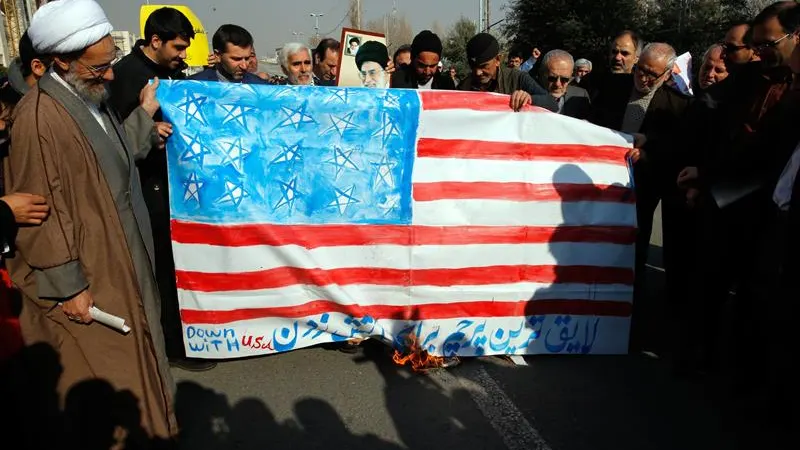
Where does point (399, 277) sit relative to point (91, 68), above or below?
below

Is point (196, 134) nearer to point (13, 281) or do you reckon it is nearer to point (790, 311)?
point (13, 281)

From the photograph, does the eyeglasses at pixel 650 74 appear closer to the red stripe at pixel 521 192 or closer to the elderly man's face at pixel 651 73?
the elderly man's face at pixel 651 73

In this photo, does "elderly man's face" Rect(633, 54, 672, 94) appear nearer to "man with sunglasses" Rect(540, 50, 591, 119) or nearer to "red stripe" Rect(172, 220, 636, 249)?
"man with sunglasses" Rect(540, 50, 591, 119)

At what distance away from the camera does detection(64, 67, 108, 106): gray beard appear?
7.73 ft

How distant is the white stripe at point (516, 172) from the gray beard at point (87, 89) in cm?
164

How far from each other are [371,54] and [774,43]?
2.85m

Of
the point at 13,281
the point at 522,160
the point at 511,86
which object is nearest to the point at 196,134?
the point at 13,281

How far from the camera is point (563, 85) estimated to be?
433 centimetres

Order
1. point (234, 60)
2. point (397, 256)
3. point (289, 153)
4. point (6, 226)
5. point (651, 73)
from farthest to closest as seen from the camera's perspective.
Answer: point (234, 60) < point (651, 73) < point (397, 256) < point (289, 153) < point (6, 226)

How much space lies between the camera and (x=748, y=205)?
3133 millimetres

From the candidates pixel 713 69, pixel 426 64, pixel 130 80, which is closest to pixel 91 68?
pixel 130 80

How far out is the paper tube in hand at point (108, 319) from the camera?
2309 millimetres

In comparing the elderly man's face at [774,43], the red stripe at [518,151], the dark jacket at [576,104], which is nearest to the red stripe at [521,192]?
the red stripe at [518,151]

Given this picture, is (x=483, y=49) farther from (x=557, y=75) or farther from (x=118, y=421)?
(x=118, y=421)
